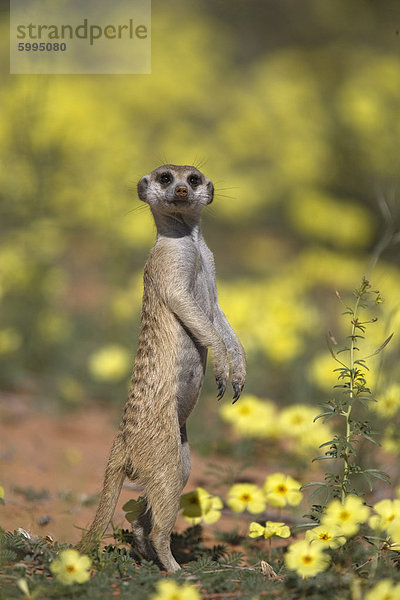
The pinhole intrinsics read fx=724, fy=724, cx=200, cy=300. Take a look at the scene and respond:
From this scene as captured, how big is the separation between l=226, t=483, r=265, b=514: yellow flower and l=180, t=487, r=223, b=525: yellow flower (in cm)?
8

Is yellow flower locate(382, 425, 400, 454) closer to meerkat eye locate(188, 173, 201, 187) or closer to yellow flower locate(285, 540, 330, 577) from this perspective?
yellow flower locate(285, 540, 330, 577)

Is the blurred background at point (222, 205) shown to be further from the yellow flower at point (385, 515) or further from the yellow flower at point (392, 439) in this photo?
the yellow flower at point (385, 515)

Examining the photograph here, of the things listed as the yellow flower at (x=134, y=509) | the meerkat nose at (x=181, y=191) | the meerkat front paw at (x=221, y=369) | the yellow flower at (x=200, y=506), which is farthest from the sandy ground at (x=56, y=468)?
the meerkat nose at (x=181, y=191)

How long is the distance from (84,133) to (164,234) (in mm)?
6469

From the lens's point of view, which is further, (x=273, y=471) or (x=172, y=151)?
(x=172, y=151)

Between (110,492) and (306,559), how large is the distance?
1139mm

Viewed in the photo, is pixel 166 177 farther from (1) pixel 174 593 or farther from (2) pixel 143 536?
(1) pixel 174 593

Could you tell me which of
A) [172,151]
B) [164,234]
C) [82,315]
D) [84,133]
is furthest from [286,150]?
[164,234]

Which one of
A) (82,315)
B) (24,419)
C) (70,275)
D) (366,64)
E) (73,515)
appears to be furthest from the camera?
(366,64)

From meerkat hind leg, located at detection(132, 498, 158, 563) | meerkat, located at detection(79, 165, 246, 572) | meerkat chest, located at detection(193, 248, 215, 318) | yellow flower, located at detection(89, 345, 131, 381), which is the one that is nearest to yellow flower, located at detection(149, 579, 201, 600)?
meerkat, located at detection(79, 165, 246, 572)

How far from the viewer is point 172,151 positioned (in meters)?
11.4

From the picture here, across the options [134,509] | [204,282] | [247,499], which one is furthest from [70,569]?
[204,282]

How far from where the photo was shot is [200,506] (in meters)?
3.70

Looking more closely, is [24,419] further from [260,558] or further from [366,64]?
[366,64]
